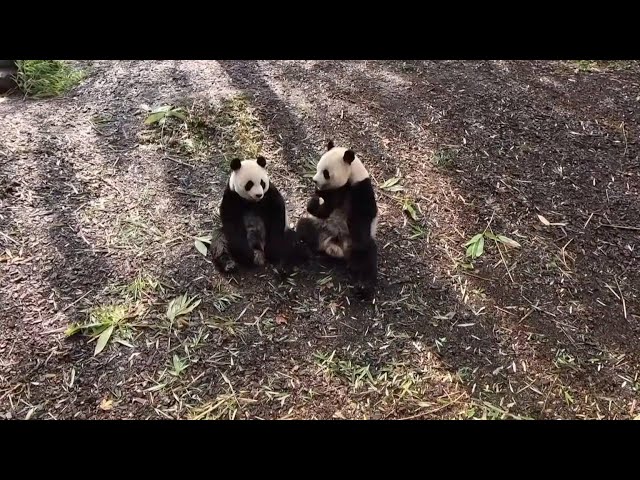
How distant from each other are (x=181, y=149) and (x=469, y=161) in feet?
10.3

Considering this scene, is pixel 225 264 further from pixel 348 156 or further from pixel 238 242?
pixel 348 156

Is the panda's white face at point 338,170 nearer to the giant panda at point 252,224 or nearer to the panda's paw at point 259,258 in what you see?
the giant panda at point 252,224

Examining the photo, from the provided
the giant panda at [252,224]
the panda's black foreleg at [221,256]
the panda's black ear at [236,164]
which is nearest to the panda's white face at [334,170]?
the giant panda at [252,224]

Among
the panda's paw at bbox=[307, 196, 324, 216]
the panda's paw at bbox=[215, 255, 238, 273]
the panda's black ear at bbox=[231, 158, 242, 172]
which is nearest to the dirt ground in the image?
the panda's paw at bbox=[215, 255, 238, 273]

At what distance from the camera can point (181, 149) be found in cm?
590

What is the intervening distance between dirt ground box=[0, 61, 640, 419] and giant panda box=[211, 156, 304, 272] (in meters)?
0.18

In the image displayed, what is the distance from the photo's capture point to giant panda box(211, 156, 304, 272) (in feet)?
14.6

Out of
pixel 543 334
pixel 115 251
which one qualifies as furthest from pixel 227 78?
pixel 543 334

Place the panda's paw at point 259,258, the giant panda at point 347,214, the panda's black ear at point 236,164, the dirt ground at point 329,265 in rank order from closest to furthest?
the dirt ground at point 329,265 < the panda's black ear at point 236,164 < the giant panda at point 347,214 < the panda's paw at point 259,258

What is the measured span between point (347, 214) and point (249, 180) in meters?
0.90

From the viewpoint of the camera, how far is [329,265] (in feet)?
15.9

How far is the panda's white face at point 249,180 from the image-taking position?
441cm

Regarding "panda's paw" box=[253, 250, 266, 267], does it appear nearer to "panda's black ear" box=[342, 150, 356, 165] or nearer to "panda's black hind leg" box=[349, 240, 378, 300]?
"panda's black hind leg" box=[349, 240, 378, 300]

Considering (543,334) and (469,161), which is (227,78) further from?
(543,334)
